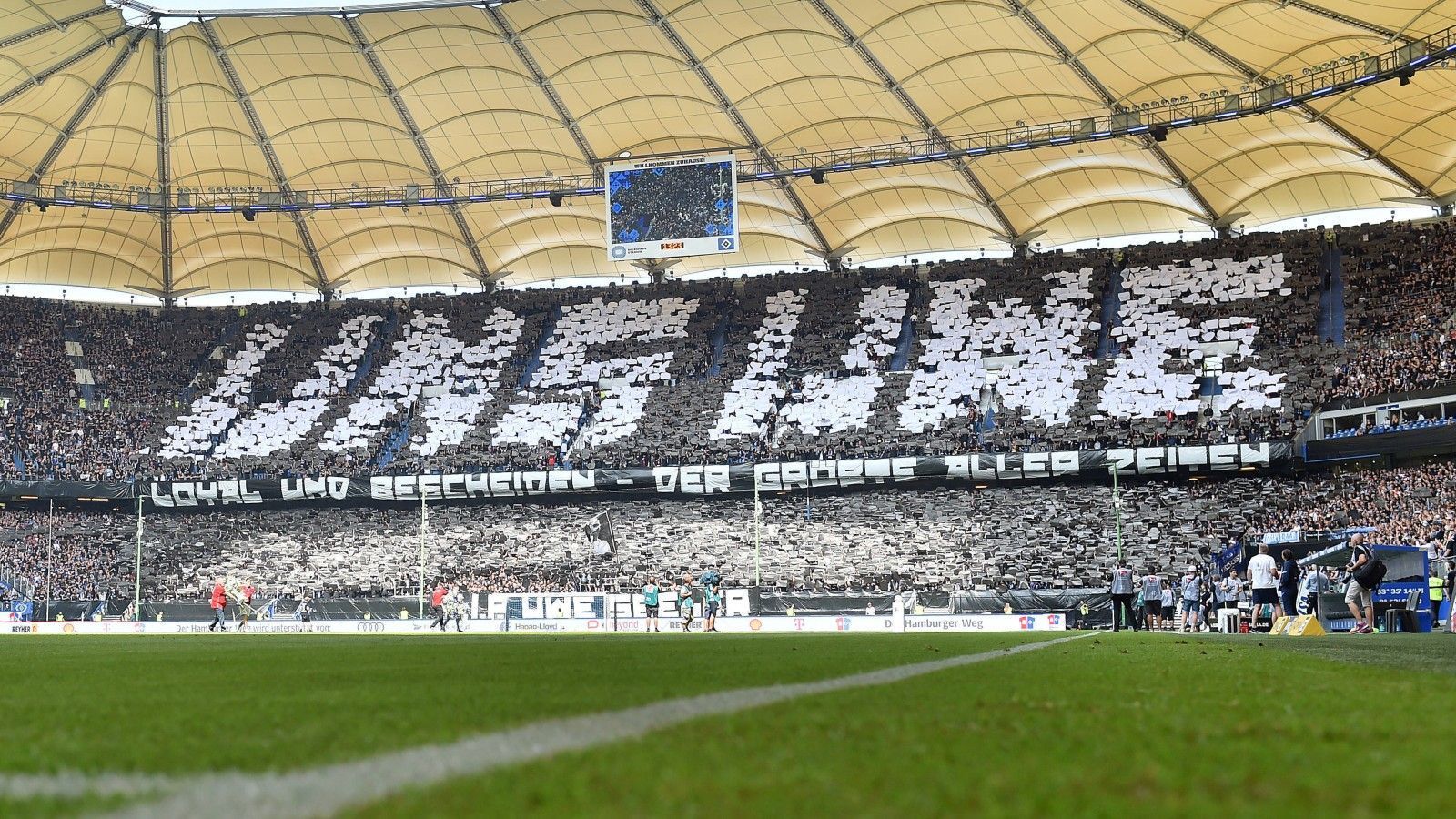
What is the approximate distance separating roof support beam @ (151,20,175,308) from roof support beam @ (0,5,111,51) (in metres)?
1.81

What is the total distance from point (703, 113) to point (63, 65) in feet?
62.0

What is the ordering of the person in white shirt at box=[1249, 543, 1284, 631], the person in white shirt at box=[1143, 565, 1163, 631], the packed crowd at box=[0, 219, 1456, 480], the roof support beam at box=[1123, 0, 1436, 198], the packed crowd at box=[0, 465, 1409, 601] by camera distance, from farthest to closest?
the packed crowd at box=[0, 219, 1456, 480] → the packed crowd at box=[0, 465, 1409, 601] → the roof support beam at box=[1123, 0, 1436, 198] → the person in white shirt at box=[1143, 565, 1163, 631] → the person in white shirt at box=[1249, 543, 1284, 631]

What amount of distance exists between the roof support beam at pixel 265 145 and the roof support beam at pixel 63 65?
95.1 inches

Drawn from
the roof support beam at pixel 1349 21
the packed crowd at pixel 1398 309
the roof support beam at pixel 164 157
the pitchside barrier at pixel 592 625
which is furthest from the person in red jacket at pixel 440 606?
the packed crowd at pixel 1398 309

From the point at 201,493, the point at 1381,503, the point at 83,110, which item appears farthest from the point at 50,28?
the point at 1381,503

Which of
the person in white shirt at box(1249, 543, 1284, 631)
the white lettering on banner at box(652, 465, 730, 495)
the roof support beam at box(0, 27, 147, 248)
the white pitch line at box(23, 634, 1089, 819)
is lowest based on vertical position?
the person in white shirt at box(1249, 543, 1284, 631)

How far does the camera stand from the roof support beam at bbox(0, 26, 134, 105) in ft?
123

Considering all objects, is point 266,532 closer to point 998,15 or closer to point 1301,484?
point 998,15

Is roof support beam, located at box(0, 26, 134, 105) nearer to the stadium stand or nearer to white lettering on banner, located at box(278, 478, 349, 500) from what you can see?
the stadium stand

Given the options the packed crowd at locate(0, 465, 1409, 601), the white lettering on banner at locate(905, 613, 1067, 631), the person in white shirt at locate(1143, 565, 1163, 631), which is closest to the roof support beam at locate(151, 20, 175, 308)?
the packed crowd at locate(0, 465, 1409, 601)

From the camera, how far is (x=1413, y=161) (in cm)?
4284

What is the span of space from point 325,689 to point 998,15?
104 ft

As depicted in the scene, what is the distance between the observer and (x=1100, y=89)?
126 feet

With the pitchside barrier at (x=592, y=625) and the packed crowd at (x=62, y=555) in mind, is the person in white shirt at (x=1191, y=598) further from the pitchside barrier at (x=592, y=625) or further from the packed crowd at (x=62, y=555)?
the packed crowd at (x=62, y=555)
